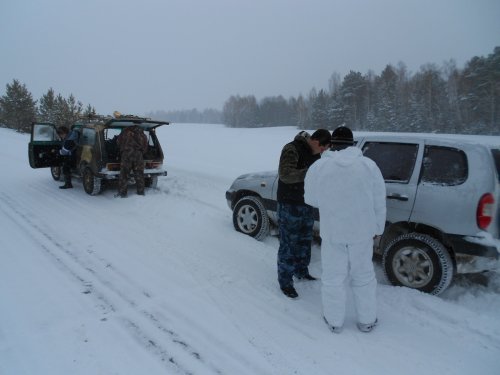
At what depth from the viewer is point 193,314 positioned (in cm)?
344

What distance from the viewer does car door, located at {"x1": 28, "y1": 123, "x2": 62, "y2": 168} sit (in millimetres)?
8984

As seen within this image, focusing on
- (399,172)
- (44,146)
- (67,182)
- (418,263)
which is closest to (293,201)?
(399,172)

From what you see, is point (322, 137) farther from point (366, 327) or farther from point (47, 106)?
point (47, 106)

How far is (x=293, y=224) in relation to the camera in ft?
12.9

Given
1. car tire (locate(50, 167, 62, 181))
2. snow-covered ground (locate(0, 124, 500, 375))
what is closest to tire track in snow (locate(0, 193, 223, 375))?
snow-covered ground (locate(0, 124, 500, 375))

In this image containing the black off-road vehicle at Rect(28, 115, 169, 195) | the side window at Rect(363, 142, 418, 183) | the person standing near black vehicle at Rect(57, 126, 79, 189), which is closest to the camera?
the side window at Rect(363, 142, 418, 183)

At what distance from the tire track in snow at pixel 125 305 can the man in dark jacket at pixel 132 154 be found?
2.46 meters

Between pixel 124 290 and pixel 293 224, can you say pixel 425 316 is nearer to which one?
pixel 293 224

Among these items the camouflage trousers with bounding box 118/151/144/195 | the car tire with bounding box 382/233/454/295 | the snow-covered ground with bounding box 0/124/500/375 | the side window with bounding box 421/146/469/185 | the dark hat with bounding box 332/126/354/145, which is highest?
the dark hat with bounding box 332/126/354/145

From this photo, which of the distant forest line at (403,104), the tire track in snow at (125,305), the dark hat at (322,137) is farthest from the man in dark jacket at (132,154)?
the distant forest line at (403,104)

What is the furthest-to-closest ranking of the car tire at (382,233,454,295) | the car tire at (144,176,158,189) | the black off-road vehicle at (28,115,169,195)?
the car tire at (144,176,158,189) < the black off-road vehicle at (28,115,169,195) < the car tire at (382,233,454,295)

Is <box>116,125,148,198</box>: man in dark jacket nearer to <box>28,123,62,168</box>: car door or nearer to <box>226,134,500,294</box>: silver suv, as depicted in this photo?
<box>28,123,62,168</box>: car door

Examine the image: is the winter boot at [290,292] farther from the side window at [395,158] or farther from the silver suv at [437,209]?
the side window at [395,158]

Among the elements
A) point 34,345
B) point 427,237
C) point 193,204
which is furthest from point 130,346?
point 193,204
